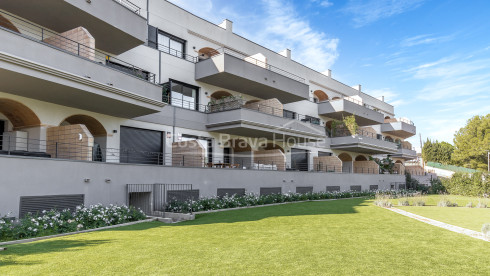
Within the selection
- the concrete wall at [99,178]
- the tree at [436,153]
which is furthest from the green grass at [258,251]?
the tree at [436,153]

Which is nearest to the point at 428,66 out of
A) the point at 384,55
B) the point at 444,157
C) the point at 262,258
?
the point at 384,55

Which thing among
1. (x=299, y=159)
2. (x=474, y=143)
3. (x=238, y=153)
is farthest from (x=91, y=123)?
(x=474, y=143)

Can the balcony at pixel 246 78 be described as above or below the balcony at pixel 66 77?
above

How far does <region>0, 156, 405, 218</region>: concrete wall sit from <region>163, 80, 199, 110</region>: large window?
17.1 feet

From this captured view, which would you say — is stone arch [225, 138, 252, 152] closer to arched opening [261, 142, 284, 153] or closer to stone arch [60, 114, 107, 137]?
arched opening [261, 142, 284, 153]

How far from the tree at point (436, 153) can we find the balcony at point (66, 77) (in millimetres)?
61776

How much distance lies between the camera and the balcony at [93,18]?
13.2 m

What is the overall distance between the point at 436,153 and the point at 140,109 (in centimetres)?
6280

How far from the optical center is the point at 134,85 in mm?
15102

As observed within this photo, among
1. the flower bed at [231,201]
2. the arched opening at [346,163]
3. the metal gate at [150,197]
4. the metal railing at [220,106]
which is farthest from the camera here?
the arched opening at [346,163]

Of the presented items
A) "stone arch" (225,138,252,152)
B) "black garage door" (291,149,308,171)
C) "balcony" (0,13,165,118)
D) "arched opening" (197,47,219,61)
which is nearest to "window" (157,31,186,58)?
"arched opening" (197,47,219,61)

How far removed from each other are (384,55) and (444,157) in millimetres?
50874

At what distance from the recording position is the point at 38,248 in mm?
7941

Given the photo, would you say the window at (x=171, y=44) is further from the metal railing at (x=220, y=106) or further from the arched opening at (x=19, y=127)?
the arched opening at (x=19, y=127)
